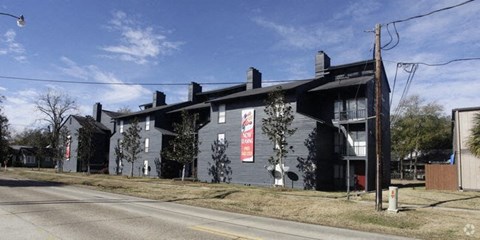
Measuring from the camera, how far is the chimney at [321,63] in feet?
128

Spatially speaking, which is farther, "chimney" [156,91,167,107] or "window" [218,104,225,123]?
"chimney" [156,91,167,107]

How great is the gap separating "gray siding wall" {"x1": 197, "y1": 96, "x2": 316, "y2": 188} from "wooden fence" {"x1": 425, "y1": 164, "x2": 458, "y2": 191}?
33.4 ft

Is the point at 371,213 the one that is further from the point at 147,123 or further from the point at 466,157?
the point at 147,123

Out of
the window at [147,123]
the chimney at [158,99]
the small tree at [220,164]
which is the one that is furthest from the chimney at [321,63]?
the chimney at [158,99]

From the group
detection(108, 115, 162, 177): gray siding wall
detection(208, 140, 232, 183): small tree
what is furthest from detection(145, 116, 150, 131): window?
detection(208, 140, 232, 183): small tree

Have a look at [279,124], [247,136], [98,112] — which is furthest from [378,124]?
[98,112]

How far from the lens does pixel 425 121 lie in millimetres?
61156

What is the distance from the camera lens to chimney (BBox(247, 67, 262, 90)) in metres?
44.4

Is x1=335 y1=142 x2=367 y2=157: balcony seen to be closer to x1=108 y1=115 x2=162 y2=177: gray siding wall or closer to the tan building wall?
the tan building wall

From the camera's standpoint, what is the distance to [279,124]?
31.8 metres

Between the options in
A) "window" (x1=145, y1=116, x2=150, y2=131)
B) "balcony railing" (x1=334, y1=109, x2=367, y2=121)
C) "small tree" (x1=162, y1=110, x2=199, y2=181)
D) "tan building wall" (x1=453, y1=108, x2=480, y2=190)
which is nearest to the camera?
"tan building wall" (x1=453, y1=108, x2=480, y2=190)

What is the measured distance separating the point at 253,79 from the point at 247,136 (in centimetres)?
946

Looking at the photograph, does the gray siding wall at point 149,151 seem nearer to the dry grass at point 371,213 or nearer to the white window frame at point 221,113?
the white window frame at point 221,113

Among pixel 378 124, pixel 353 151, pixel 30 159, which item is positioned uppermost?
pixel 378 124
